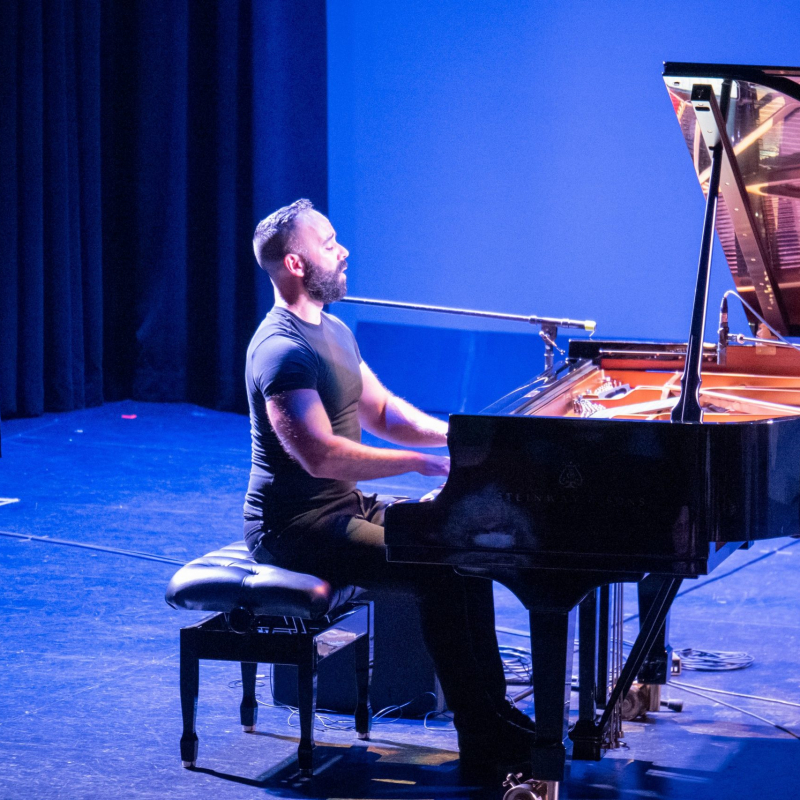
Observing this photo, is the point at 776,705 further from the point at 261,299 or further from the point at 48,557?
the point at 261,299

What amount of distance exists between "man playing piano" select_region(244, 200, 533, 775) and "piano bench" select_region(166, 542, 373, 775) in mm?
104

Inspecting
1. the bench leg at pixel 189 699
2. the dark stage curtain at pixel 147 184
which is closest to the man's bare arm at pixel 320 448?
the bench leg at pixel 189 699

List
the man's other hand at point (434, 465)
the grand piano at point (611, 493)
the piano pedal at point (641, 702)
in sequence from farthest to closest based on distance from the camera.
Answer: the piano pedal at point (641, 702) → the man's other hand at point (434, 465) → the grand piano at point (611, 493)

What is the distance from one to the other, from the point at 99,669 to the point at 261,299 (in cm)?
505

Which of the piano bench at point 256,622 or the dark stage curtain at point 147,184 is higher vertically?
the dark stage curtain at point 147,184

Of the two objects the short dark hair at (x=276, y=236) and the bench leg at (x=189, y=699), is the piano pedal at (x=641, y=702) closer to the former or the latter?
the bench leg at (x=189, y=699)

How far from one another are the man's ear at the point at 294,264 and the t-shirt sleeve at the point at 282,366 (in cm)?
20

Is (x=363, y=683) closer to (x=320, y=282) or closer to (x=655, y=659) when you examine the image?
(x=655, y=659)

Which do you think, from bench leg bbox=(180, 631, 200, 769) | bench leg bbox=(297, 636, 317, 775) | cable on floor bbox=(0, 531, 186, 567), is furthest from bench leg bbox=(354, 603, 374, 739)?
cable on floor bbox=(0, 531, 186, 567)

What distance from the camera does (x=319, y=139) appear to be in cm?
820

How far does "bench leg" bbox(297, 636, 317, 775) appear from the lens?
2740 mm

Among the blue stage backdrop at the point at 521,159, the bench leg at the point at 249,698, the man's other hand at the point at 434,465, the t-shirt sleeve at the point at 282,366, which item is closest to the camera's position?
the man's other hand at the point at 434,465

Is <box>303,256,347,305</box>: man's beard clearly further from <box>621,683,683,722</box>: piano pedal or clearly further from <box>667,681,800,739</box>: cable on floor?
<box>667,681,800,739</box>: cable on floor

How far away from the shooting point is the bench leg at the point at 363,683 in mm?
3021
